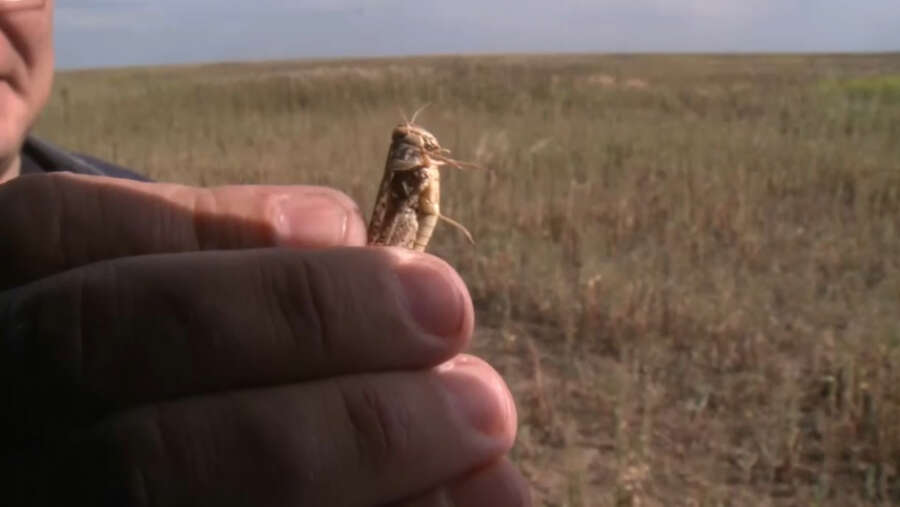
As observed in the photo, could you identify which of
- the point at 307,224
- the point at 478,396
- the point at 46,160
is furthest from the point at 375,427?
the point at 46,160

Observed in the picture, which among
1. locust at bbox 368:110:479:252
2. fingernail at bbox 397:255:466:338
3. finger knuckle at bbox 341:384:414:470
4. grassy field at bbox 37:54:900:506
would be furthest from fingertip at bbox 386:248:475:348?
grassy field at bbox 37:54:900:506

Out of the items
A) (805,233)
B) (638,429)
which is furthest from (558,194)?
(638,429)

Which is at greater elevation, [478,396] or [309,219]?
[309,219]

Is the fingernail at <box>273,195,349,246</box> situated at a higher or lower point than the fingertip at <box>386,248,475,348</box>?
higher

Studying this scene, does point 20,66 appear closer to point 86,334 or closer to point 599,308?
point 86,334

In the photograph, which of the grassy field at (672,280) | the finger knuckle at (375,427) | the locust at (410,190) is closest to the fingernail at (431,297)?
the finger knuckle at (375,427)

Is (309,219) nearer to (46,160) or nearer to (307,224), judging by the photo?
(307,224)

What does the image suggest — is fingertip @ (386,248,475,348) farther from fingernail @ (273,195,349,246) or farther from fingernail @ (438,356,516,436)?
fingernail @ (273,195,349,246)
